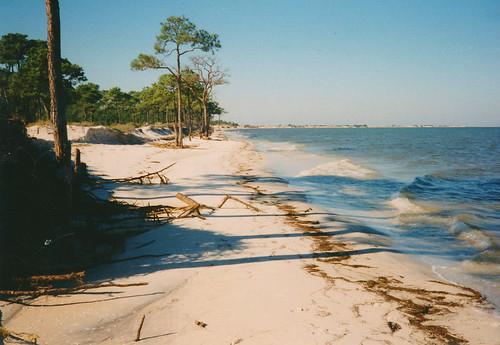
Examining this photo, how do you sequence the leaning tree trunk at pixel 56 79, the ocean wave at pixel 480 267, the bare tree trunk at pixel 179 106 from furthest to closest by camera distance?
1. the bare tree trunk at pixel 179 106
2. the leaning tree trunk at pixel 56 79
3. the ocean wave at pixel 480 267

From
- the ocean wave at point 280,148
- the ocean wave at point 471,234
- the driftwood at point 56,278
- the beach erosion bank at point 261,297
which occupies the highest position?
the ocean wave at point 280,148

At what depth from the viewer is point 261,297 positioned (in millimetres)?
4641

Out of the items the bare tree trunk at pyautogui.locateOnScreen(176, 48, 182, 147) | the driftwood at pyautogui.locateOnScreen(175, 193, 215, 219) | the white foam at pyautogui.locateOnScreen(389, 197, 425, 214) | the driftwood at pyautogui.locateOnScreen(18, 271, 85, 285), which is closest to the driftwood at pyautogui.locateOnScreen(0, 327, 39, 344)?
the driftwood at pyautogui.locateOnScreen(18, 271, 85, 285)

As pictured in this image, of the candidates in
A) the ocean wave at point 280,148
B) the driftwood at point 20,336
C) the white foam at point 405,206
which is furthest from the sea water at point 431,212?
the ocean wave at point 280,148

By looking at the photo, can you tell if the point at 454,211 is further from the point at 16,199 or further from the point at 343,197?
the point at 16,199

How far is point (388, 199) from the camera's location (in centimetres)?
1338

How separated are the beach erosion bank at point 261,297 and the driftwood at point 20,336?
125mm

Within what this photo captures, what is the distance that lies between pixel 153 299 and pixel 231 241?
2.75m

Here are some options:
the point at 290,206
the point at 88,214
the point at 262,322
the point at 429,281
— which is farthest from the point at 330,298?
the point at 290,206

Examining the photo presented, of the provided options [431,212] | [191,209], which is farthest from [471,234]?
[191,209]

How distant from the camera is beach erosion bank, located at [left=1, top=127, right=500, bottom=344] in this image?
3.76 meters

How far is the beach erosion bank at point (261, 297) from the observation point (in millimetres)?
3756

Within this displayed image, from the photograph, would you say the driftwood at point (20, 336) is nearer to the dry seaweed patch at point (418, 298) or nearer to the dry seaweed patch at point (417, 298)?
the dry seaweed patch at point (417, 298)

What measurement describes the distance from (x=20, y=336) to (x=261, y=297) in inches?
116
